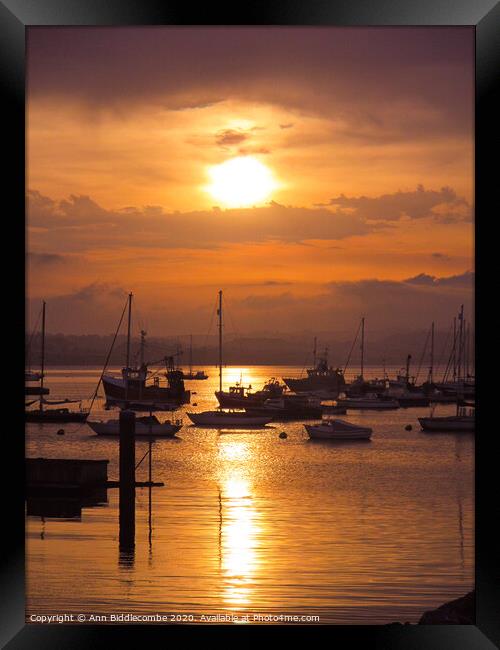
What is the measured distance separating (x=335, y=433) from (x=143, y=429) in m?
8.30

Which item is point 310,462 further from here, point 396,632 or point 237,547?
point 396,632

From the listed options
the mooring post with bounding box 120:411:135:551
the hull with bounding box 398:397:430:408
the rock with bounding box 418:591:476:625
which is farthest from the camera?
the hull with bounding box 398:397:430:408

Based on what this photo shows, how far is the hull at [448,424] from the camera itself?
4409 centimetres

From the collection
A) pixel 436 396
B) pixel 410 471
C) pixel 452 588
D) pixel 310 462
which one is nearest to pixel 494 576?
pixel 452 588

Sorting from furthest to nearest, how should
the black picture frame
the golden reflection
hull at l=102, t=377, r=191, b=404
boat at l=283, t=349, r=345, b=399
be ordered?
boat at l=283, t=349, r=345, b=399, hull at l=102, t=377, r=191, b=404, the golden reflection, the black picture frame

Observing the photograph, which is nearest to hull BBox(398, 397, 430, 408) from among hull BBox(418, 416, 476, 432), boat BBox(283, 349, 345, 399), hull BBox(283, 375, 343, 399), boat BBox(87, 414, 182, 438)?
hull BBox(283, 375, 343, 399)

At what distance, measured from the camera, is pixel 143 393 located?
6025 cm

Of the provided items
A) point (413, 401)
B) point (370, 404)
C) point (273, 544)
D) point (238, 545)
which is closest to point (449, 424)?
point (370, 404)

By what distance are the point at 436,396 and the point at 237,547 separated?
163 feet

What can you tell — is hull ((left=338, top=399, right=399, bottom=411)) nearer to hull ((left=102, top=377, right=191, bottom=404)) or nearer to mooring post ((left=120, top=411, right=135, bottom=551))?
hull ((left=102, top=377, right=191, bottom=404))

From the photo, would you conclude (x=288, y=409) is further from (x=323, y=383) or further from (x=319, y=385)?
(x=319, y=385)

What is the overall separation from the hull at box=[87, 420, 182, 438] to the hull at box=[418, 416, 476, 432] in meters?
12.2

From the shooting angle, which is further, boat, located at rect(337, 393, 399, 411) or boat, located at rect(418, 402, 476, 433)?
boat, located at rect(337, 393, 399, 411)

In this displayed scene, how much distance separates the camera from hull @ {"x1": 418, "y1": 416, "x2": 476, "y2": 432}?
44.1 metres
